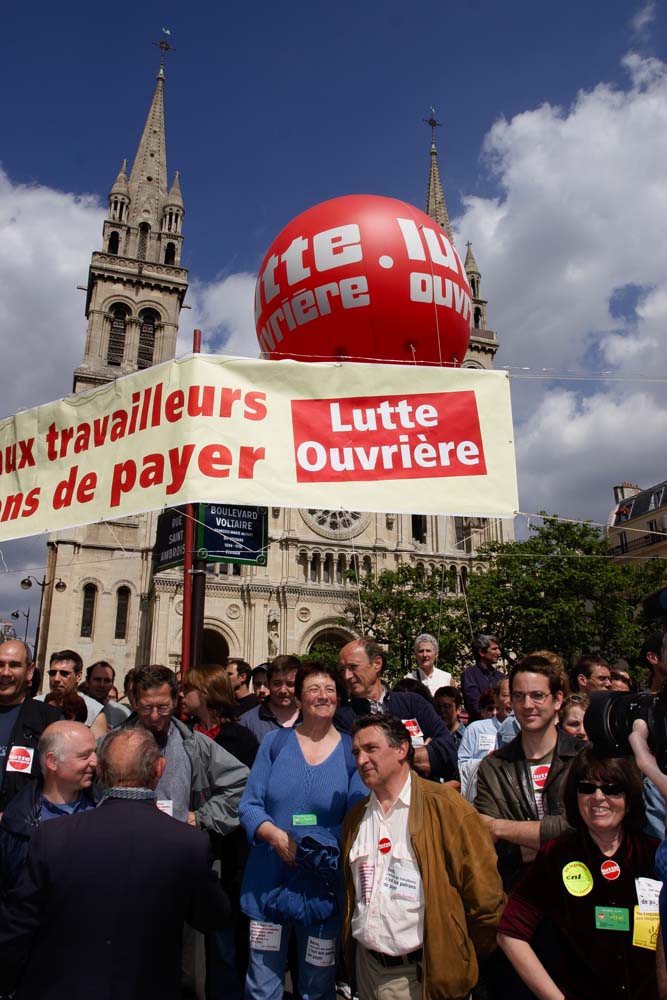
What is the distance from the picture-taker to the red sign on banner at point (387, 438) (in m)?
5.29

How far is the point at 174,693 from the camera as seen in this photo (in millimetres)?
4512

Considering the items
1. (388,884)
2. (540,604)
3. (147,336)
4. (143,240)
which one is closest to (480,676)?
(388,884)

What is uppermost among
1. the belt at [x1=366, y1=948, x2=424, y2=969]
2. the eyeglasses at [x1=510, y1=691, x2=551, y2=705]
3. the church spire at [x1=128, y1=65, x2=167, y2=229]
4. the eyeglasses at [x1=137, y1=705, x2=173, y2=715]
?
the church spire at [x1=128, y1=65, x2=167, y2=229]

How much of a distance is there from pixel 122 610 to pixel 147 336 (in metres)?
17.6

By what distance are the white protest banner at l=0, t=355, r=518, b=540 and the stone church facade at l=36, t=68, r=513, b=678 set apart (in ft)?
78.6

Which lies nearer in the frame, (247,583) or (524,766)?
(524,766)

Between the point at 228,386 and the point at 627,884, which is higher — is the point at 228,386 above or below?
above

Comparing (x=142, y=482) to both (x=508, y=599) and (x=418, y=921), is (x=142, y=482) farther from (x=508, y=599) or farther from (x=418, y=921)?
(x=508, y=599)

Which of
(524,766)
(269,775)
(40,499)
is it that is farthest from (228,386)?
(524,766)

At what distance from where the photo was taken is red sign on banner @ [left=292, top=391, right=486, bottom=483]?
529 centimetres

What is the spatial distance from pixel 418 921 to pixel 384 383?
370cm

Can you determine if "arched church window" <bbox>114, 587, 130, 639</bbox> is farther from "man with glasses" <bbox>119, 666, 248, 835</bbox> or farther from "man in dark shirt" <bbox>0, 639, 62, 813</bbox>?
"man with glasses" <bbox>119, 666, 248, 835</bbox>

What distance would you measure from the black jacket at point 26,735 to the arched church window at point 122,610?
1230 inches

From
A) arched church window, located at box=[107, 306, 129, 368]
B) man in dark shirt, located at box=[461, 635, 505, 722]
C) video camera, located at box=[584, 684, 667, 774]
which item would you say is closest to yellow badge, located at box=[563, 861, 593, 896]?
video camera, located at box=[584, 684, 667, 774]
